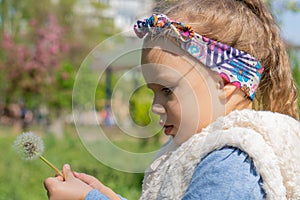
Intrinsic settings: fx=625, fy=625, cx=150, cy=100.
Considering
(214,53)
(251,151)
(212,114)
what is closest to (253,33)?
(214,53)

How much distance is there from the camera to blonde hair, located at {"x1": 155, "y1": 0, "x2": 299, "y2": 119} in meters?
1.68

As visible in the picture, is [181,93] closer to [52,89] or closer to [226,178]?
[226,178]

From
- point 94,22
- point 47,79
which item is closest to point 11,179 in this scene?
point 47,79

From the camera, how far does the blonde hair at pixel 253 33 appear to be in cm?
168

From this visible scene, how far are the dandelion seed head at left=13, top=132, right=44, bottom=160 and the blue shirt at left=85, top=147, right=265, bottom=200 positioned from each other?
393 mm

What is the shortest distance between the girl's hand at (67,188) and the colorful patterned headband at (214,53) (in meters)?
0.44

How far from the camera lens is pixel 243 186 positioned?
143 centimetres

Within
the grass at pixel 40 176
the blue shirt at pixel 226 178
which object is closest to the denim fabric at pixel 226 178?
the blue shirt at pixel 226 178

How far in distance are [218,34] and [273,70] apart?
255mm

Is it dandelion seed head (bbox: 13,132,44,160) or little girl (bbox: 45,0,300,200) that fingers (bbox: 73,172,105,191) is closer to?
little girl (bbox: 45,0,300,200)

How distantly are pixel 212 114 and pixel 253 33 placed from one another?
279mm

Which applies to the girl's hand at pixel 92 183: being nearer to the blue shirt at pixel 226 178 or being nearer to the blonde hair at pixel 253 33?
the blue shirt at pixel 226 178

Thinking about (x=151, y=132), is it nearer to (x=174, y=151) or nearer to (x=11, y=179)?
(x=174, y=151)

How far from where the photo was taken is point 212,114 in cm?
162
